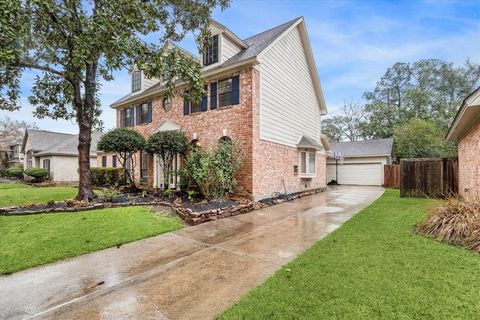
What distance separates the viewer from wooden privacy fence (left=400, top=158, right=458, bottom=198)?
10.8 metres

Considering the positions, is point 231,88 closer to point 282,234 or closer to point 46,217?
point 282,234

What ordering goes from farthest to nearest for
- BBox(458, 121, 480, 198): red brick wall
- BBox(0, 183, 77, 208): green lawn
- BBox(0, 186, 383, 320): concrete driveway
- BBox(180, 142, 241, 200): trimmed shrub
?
BBox(0, 183, 77, 208): green lawn → BBox(180, 142, 241, 200): trimmed shrub → BBox(458, 121, 480, 198): red brick wall → BBox(0, 186, 383, 320): concrete driveway

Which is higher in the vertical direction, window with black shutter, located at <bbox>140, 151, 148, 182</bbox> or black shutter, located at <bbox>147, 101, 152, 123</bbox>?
black shutter, located at <bbox>147, 101, 152, 123</bbox>

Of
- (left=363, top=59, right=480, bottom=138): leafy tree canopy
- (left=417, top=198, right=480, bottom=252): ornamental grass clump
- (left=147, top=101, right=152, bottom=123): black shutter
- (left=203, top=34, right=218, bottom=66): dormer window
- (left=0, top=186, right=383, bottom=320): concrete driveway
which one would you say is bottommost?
(left=0, top=186, right=383, bottom=320): concrete driveway

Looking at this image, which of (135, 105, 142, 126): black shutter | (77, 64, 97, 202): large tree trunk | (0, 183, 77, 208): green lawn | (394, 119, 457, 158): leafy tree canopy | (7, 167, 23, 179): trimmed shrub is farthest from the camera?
(7, 167, 23, 179): trimmed shrub

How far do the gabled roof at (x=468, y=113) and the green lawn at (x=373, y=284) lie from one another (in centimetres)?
374

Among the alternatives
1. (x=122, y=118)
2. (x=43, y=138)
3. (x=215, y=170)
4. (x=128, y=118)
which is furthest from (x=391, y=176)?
(x=43, y=138)

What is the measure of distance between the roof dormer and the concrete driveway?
28.5 ft

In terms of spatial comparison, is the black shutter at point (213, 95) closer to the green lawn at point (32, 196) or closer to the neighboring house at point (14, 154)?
the green lawn at point (32, 196)

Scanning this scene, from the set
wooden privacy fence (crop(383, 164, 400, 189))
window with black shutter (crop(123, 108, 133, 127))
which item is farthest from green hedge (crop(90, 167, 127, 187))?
wooden privacy fence (crop(383, 164, 400, 189))

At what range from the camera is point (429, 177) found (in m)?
11.2

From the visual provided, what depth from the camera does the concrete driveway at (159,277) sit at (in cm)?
287

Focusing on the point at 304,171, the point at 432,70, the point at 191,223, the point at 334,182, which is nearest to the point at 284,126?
the point at 304,171

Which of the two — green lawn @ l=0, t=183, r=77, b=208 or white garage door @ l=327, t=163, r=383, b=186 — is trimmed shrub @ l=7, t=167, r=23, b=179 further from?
white garage door @ l=327, t=163, r=383, b=186
